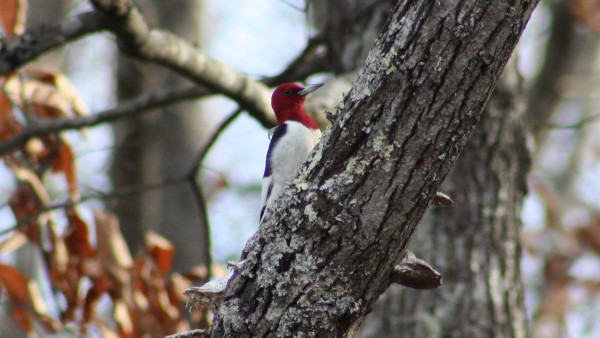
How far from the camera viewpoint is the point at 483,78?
194 cm

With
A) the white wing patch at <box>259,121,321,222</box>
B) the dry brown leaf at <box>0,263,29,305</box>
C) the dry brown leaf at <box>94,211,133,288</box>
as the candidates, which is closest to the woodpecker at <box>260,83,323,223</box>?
the white wing patch at <box>259,121,321,222</box>

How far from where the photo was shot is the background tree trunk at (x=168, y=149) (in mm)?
6117

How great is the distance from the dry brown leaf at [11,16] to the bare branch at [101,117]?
1.84 ft

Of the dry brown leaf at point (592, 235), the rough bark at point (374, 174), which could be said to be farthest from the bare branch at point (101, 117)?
the dry brown leaf at point (592, 235)

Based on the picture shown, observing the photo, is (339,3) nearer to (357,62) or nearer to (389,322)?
(357,62)

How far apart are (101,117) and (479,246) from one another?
2289mm

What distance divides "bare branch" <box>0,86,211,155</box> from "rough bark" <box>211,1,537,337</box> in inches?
91.2

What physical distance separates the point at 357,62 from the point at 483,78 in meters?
2.77

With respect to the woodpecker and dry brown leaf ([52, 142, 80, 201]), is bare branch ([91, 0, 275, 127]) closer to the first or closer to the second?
the woodpecker

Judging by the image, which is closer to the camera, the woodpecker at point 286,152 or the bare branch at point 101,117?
the woodpecker at point 286,152

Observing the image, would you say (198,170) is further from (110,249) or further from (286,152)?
(286,152)

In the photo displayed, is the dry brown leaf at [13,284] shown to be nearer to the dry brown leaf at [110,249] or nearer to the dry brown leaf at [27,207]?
the dry brown leaf at [27,207]

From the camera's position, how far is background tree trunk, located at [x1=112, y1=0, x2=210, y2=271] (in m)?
6.12

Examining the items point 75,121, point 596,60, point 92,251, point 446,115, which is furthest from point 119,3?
point 596,60
